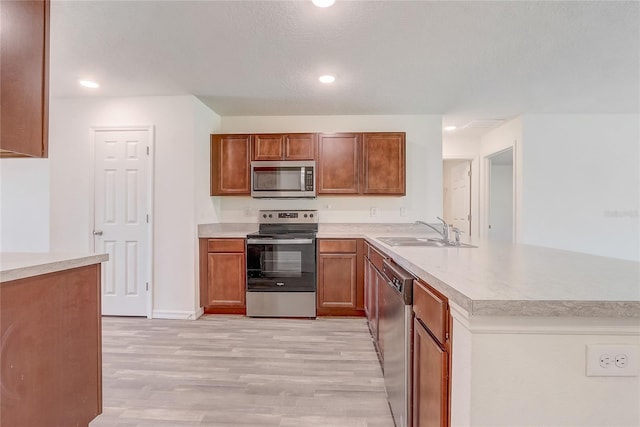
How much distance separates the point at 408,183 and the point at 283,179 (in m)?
1.55

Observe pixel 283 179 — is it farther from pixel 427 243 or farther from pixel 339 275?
pixel 427 243

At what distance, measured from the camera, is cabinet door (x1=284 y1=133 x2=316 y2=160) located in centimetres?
362

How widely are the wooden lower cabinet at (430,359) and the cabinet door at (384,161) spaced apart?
8.05 ft

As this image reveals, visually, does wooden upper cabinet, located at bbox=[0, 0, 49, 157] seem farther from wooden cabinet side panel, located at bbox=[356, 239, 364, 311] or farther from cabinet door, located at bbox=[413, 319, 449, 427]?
wooden cabinet side panel, located at bbox=[356, 239, 364, 311]

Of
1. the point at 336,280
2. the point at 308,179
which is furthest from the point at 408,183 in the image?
the point at 336,280

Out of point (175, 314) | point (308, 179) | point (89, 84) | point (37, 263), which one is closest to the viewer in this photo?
point (37, 263)

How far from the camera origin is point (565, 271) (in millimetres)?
1128

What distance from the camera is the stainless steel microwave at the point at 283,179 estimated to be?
3.58m

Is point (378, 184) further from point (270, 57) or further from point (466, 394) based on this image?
point (466, 394)

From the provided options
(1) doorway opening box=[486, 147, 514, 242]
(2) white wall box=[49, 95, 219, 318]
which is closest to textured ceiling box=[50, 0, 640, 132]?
(2) white wall box=[49, 95, 219, 318]

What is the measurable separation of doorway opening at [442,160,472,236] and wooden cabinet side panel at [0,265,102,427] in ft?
16.9

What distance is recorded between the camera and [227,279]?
3.37 m

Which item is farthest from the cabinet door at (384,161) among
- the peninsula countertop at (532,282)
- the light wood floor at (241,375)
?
the peninsula countertop at (532,282)

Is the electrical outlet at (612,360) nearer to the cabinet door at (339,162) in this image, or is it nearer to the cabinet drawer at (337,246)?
the cabinet drawer at (337,246)
